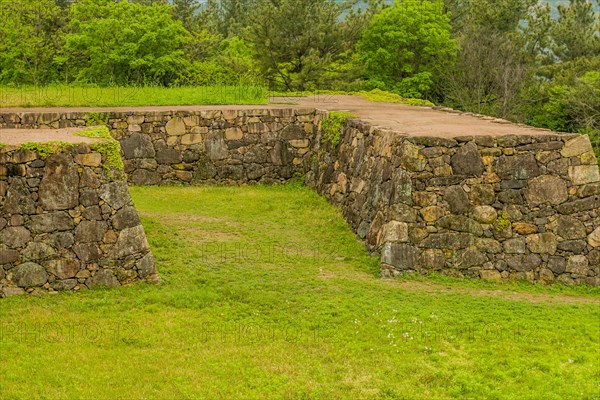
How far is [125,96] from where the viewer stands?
60.9 feet

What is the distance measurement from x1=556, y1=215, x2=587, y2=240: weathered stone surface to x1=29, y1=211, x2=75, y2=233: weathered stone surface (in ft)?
23.0

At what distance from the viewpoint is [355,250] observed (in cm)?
1156

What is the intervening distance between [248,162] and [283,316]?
Answer: 8275mm

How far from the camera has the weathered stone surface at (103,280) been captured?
9.30 metres

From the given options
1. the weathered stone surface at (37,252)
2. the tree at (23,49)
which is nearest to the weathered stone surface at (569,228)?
the weathered stone surface at (37,252)

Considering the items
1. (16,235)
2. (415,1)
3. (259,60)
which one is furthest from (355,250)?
(415,1)

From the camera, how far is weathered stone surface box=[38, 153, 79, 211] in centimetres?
906

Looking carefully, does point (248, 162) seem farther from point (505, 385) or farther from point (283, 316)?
point (505, 385)

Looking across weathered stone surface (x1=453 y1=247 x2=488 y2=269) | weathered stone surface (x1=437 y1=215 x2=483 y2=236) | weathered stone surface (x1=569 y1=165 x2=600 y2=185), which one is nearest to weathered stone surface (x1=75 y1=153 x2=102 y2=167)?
weathered stone surface (x1=437 y1=215 x2=483 y2=236)

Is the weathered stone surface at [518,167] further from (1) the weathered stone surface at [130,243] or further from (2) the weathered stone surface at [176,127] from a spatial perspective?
(2) the weathered stone surface at [176,127]

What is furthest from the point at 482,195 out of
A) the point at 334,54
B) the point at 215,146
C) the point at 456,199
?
the point at 334,54

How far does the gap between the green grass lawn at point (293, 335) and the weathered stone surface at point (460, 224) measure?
2.71 ft

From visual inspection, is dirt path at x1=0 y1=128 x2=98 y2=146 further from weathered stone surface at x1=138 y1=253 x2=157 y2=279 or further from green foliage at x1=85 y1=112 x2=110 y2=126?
green foliage at x1=85 y1=112 x2=110 y2=126

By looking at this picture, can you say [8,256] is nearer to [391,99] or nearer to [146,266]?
[146,266]
